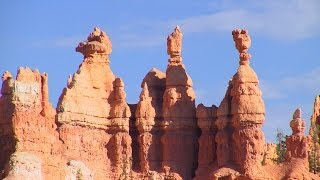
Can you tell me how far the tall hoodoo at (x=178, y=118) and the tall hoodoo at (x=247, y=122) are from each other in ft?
9.71

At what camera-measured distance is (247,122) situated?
80688mm

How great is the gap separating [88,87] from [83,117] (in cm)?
183

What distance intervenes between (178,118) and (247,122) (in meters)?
4.28

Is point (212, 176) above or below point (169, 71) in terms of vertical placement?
below

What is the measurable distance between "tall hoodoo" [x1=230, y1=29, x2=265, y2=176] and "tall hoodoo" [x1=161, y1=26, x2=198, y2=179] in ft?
9.71

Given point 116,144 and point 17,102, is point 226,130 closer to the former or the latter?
point 116,144

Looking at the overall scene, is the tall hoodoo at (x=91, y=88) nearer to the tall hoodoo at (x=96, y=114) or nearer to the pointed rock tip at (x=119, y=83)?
the tall hoodoo at (x=96, y=114)

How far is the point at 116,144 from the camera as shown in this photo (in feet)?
268

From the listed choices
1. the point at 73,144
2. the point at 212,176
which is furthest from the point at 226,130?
the point at 73,144

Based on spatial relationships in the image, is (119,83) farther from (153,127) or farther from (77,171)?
(77,171)

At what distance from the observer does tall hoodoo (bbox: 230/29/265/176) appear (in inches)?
3169

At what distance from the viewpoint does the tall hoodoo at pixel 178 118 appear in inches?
3265

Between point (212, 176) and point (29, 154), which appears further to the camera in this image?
point (212, 176)

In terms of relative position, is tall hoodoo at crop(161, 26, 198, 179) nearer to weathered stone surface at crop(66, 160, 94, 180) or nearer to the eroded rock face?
the eroded rock face
